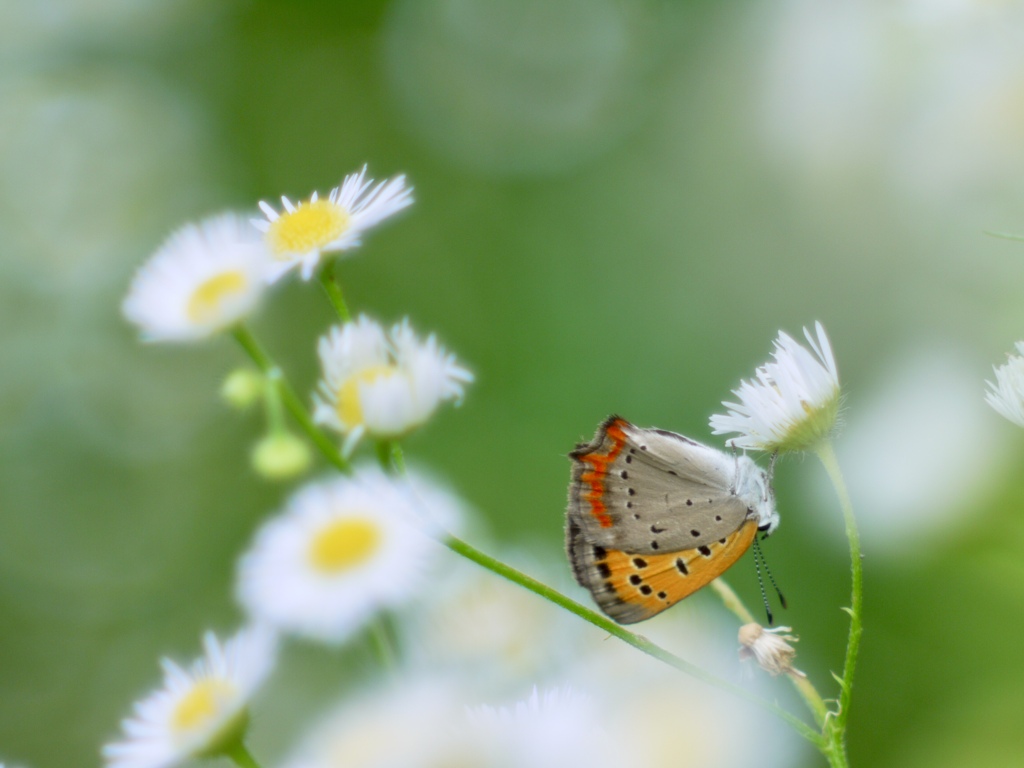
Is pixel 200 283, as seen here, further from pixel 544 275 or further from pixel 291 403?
pixel 544 275

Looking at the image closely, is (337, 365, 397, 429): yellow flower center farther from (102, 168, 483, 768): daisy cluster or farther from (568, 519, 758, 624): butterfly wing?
(568, 519, 758, 624): butterfly wing

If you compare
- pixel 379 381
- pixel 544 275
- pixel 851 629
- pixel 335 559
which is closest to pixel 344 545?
pixel 335 559

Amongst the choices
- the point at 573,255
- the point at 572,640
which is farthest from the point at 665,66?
the point at 572,640

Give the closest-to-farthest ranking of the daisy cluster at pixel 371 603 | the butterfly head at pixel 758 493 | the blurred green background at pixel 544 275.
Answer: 1. the daisy cluster at pixel 371 603
2. the butterfly head at pixel 758 493
3. the blurred green background at pixel 544 275

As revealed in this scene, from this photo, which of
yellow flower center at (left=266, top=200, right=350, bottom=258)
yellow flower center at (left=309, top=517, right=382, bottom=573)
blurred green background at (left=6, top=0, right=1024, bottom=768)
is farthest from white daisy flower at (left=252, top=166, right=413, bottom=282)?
blurred green background at (left=6, top=0, right=1024, bottom=768)

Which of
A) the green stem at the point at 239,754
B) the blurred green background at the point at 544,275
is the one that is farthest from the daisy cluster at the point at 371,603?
the blurred green background at the point at 544,275

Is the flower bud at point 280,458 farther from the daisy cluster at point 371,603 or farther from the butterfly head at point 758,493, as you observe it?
the butterfly head at point 758,493
